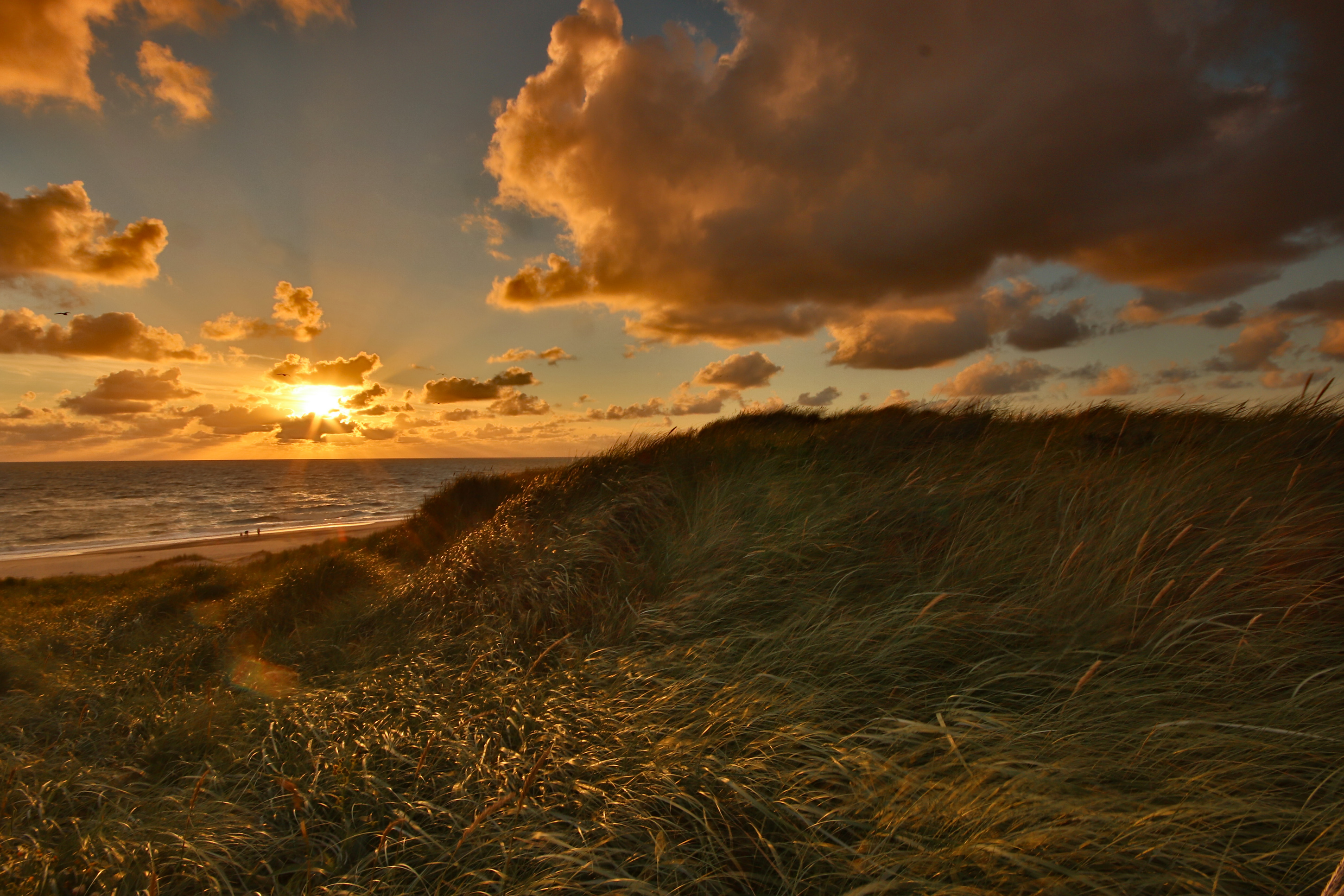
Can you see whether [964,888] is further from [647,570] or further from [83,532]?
[83,532]

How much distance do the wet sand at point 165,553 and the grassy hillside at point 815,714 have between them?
61.1ft

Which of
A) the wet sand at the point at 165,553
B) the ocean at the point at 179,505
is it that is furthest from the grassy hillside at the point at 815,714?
the wet sand at the point at 165,553

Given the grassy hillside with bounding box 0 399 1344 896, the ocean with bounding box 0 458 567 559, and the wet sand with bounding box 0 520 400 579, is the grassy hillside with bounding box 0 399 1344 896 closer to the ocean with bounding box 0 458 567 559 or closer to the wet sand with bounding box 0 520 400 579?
the ocean with bounding box 0 458 567 559

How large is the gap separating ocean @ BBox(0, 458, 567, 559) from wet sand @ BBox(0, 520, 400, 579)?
9.18 feet

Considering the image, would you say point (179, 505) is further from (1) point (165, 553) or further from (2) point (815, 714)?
(2) point (815, 714)

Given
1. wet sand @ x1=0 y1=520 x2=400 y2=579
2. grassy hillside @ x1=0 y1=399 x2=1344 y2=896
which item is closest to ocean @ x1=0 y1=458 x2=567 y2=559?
wet sand @ x1=0 y1=520 x2=400 y2=579

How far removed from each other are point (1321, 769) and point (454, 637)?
5983mm

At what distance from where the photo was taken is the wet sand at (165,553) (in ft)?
75.8

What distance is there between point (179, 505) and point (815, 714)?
70.8 m

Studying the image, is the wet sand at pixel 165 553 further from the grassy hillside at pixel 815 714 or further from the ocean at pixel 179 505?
the grassy hillside at pixel 815 714

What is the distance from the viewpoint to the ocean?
113 feet

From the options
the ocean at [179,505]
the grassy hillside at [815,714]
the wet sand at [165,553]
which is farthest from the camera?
the ocean at [179,505]

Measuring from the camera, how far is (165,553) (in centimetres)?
2670

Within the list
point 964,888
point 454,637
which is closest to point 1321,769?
point 964,888
